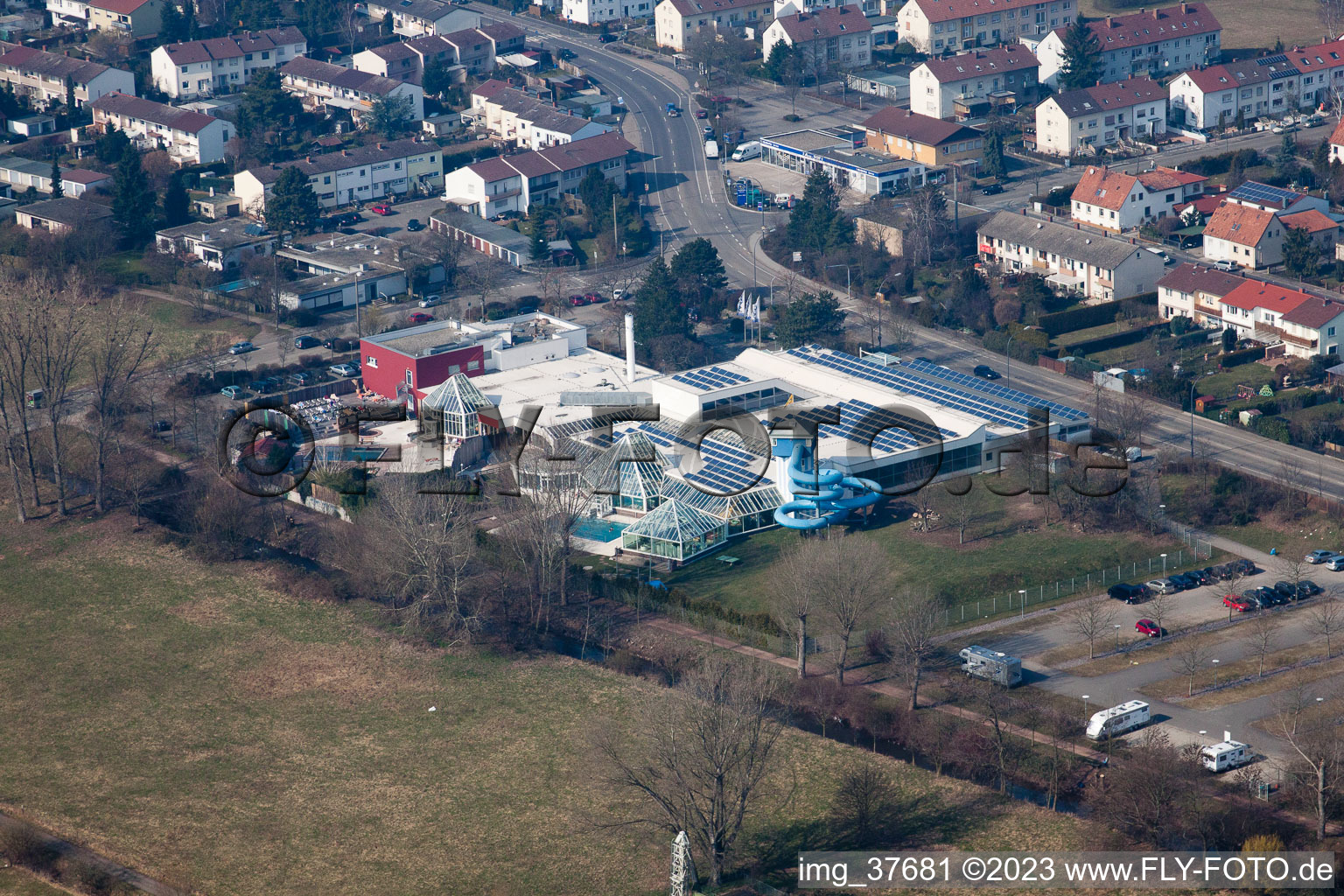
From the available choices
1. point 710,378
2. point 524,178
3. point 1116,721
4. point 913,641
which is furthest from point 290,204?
point 1116,721

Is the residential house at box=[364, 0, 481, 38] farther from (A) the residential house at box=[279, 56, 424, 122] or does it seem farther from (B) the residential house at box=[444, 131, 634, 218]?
(B) the residential house at box=[444, 131, 634, 218]

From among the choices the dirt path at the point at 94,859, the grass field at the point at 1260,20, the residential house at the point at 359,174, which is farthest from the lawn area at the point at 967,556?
the grass field at the point at 1260,20

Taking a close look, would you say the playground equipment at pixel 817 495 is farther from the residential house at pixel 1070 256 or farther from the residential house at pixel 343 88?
the residential house at pixel 343 88

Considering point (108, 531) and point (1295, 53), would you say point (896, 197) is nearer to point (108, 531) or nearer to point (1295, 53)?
point (1295, 53)

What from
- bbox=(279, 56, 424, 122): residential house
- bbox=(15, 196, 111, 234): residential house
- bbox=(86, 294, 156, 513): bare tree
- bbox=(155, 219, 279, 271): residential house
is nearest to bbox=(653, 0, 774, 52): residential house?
bbox=(279, 56, 424, 122): residential house

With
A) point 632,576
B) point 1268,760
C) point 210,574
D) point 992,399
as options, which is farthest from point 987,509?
point 210,574

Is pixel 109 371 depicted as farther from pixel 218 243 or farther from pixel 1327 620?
pixel 1327 620
